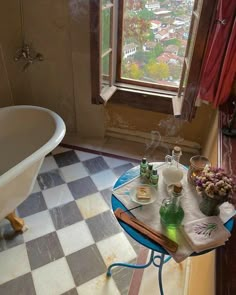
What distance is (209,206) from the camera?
3.24 ft

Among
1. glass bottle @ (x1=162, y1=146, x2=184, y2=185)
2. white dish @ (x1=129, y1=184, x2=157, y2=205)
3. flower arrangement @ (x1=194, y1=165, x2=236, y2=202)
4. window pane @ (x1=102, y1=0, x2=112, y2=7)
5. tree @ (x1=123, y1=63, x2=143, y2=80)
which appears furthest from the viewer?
tree @ (x1=123, y1=63, x2=143, y2=80)

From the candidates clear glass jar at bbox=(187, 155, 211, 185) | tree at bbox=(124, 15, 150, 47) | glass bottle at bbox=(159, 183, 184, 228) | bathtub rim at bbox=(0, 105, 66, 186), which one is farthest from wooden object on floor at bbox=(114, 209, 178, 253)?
tree at bbox=(124, 15, 150, 47)

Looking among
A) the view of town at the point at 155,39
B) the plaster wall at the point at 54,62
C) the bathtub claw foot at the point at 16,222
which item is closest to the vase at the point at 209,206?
the bathtub claw foot at the point at 16,222

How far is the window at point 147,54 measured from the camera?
1.76 m

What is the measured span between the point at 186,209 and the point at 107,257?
26.8 inches

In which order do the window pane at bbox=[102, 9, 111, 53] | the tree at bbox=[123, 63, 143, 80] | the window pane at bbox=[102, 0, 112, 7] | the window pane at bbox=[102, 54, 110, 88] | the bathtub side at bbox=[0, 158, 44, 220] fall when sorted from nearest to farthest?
the bathtub side at bbox=[0, 158, 44, 220] → the window pane at bbox=[102, 0, 112, 7] → the window pane at bbox=[102, 9, 111, 53] → the window pane at bbox=[102, 54, 110, 88] → the tree at bbox=[123, 63, 143, 80]

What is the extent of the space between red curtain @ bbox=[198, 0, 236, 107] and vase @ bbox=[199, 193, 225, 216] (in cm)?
99

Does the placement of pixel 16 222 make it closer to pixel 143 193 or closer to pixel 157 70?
pixel 143 193

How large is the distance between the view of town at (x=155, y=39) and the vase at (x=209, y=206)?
4.53 feet

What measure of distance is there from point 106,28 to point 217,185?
59.9 inches

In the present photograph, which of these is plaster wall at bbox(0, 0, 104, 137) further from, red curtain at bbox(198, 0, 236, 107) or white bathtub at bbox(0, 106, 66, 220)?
red curtain at bbox(198, 0, 236, 107)

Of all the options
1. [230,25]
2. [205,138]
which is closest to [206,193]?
[230,25]

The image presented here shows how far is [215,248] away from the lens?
0.91 m

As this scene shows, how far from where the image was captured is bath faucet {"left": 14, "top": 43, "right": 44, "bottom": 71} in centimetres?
211
